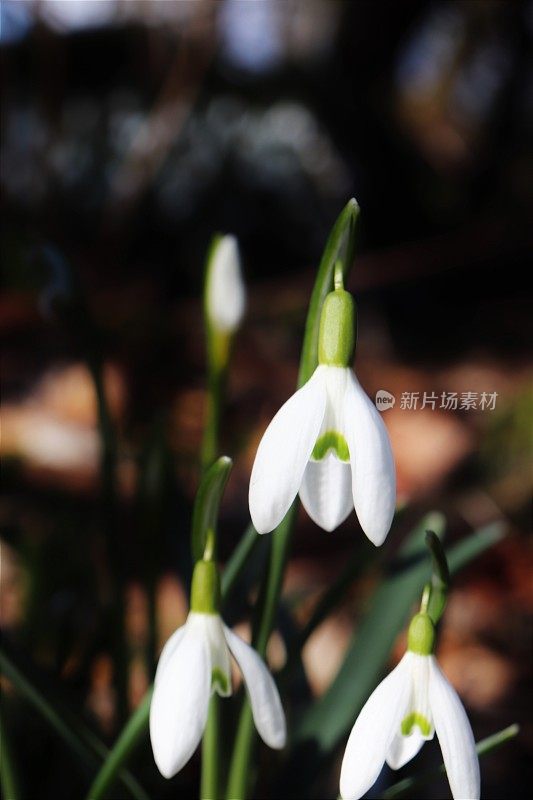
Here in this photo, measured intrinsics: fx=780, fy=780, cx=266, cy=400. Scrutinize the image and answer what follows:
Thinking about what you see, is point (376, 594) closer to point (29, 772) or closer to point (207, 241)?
point (29, 772)

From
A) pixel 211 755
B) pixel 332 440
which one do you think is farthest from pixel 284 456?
pixel 211 755

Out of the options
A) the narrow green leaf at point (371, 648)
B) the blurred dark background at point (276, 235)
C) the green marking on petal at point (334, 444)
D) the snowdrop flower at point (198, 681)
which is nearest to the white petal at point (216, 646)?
the snowdrop flower at point (198, 681)

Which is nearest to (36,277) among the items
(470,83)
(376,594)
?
(376,594)

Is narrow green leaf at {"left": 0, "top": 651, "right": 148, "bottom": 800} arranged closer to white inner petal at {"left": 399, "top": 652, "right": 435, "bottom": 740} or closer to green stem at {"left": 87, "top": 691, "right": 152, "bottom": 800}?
green stem at {"left": 87, "top": 691, "right": 152, "bottom": 800}

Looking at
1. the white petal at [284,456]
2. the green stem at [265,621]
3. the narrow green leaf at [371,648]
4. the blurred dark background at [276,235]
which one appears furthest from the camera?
the blurred dark background at [276,235]
